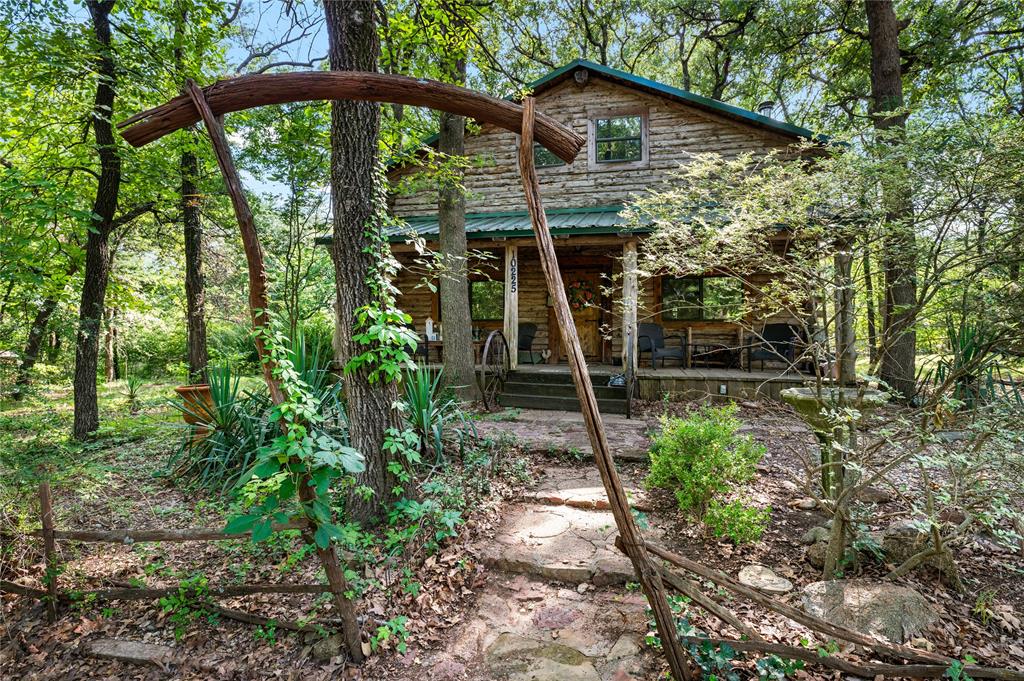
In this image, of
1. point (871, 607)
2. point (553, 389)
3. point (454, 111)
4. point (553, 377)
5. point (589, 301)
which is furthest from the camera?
point (589, 301)

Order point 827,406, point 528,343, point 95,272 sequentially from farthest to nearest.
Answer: point 528,343 → point 95,272 → point 827,406

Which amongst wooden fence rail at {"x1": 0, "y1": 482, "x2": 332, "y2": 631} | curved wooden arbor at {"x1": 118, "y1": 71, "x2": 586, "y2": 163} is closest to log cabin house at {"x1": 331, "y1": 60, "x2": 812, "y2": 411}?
wooden fence rail at {"x1": 0, "y1": 482, "x2": 332, "y2": 631}

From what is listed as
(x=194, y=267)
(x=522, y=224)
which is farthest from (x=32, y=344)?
(x=522, y=224)

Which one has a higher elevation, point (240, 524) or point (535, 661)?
point (240, 524)

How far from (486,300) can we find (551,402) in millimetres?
4230

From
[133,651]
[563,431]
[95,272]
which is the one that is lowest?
[133,651]

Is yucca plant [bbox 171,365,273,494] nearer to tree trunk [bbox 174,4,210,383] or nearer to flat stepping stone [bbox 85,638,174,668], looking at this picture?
flat stepping stone [bbox 85,638,174,668]

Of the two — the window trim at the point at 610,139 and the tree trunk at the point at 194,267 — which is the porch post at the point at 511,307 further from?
the tree trunk at the point at 194,267

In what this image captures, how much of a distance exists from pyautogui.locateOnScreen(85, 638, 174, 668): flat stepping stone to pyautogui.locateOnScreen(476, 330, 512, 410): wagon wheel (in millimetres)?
4986

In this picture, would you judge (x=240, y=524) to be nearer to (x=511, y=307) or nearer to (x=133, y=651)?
(x=133, y=651)

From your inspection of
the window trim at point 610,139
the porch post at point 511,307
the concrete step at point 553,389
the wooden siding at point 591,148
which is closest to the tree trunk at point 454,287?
the concrete step at point 553,389

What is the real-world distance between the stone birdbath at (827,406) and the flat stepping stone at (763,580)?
795 millimetres

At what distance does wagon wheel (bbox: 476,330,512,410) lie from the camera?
7457 millimetres

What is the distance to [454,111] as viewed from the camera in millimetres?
2076
